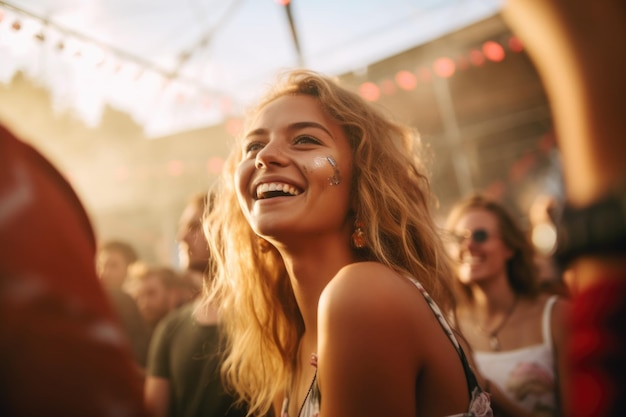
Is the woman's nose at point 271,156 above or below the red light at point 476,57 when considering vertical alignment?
below

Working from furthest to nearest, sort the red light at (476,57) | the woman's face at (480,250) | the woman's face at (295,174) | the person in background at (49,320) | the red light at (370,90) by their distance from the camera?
1. the red light at (370,90)
2. the red light at (476,57)
3. the woman's face at (480,250)
4. the woman's face at (295,174)
5. the person in background at (49,320)

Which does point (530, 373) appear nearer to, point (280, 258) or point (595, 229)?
point (280, 258)

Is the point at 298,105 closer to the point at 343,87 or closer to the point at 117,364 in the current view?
the point at 343,87

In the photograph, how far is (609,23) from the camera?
0.64m

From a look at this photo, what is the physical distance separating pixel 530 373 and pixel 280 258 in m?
1.60

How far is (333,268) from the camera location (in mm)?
1836

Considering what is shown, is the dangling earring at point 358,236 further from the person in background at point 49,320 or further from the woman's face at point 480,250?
the woman's face at point 480,250

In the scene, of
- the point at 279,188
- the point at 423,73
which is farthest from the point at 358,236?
the point at 423,73

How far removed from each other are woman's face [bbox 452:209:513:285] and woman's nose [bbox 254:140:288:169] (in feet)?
6.61

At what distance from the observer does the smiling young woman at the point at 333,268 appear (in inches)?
50.7

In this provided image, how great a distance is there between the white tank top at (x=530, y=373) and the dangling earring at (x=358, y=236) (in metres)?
1.41

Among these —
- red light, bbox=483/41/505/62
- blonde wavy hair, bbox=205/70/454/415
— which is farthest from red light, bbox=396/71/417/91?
blonde wavy hair, bbox=205/70/454/415

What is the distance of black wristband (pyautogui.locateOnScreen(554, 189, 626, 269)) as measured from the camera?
60cm

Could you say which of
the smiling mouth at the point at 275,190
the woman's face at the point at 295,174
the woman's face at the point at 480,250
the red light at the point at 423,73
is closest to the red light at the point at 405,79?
the red light at the point at 423,73
